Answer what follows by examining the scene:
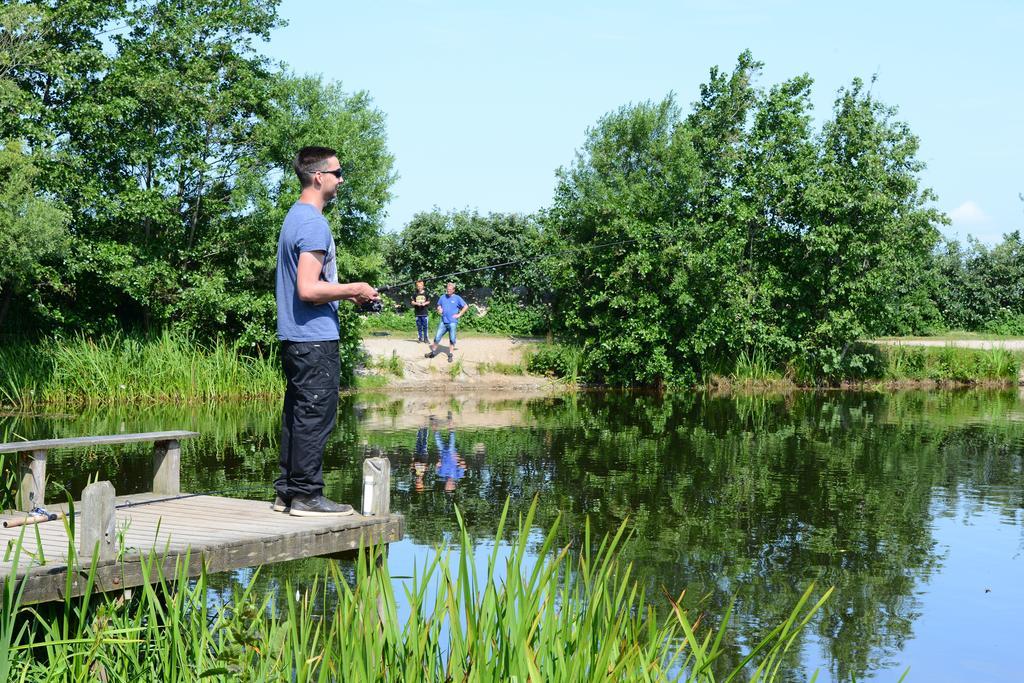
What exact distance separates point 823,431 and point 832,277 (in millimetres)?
8893

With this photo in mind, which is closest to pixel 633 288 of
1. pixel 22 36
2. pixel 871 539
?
pixel 22 36

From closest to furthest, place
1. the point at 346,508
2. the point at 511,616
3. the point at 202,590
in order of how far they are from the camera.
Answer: the point at 511,616, the point at 202,590, the point at 346,508

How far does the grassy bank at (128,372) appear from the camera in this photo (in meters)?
21.0

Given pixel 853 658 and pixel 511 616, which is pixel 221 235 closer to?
pixel 853 658

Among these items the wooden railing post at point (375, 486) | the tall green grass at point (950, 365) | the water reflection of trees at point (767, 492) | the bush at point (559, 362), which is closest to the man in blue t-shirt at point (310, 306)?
the wooden railing post at point (375, 486)

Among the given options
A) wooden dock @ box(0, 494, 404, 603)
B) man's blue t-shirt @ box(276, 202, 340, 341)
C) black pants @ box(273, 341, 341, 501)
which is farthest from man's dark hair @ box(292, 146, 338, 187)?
wooden dock @ box(0, 494, 404, 603)

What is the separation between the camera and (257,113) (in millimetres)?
23375

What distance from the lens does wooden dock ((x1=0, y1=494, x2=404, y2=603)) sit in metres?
5.77

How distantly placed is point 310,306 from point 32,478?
2.29 m

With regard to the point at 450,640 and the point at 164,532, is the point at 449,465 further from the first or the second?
the point at 450,640

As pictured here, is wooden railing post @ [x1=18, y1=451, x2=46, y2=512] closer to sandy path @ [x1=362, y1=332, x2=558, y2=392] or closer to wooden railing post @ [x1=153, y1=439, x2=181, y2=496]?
wooden railing post @ [x1=153, y1=439, x2=181, y2=496]

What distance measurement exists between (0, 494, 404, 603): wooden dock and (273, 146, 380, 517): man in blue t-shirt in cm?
43

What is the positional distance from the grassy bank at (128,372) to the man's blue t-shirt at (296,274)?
51.1 feet

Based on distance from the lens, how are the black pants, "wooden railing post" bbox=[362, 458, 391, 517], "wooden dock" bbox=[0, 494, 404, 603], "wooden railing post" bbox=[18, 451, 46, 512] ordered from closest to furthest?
"wooden dock" bbox=[0, 494, 404, 603]
the black pants
"wooden railing post" bbox=[362, 458, 391, 517]
"wooden railing post" bbox=[18, 451, 46, 512]
